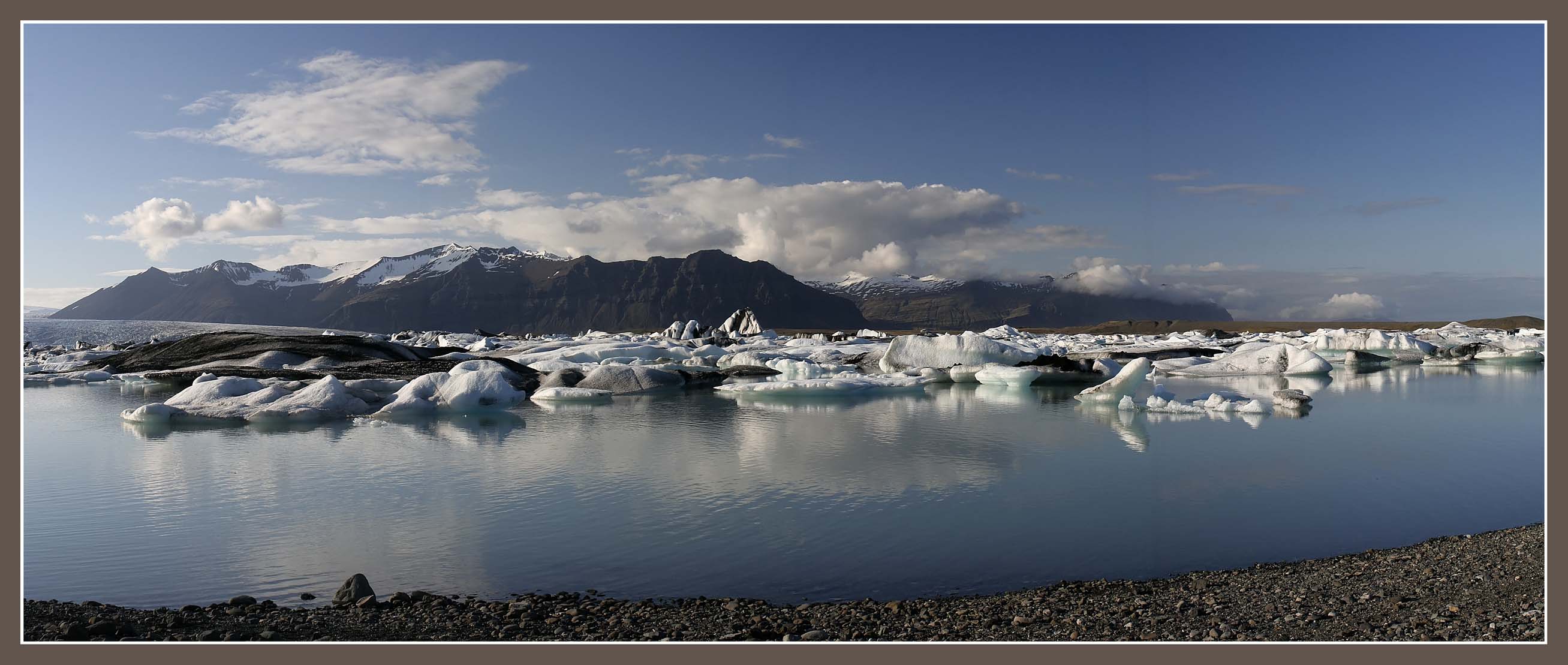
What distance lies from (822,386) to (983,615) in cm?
1671

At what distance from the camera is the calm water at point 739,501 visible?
6129 mm

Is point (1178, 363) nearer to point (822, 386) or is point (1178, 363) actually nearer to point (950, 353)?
point (950, 353)

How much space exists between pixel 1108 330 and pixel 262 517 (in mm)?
86722

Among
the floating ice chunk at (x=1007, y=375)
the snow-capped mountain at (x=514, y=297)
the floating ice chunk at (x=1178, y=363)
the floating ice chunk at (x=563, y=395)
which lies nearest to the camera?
the floating ice chunk at (x=563, y=395)

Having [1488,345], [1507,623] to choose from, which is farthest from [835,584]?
[1488,345]

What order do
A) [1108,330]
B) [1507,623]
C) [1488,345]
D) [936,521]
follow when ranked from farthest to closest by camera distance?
[1108,330] → [1488,345] → [936,521] → [1507,623]

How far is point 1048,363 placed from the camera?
1038 inches

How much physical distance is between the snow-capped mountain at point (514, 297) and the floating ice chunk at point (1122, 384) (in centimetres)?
14921

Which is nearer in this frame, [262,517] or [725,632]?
[725,632]

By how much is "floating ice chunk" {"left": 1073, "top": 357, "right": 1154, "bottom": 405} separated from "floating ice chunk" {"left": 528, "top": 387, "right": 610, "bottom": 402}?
12272 millimetres

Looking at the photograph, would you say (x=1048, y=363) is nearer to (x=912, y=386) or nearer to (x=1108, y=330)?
(x=912, y=386)

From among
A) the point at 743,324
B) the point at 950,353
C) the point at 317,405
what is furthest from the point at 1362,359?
the point at 743,324

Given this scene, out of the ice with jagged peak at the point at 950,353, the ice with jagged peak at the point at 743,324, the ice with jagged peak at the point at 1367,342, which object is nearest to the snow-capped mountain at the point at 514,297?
the ice with jagged peak at the point at 743,324

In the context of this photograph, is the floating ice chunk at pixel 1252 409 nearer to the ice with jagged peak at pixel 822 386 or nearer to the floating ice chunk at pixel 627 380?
the ice with jagged peak at pixel 822 386
